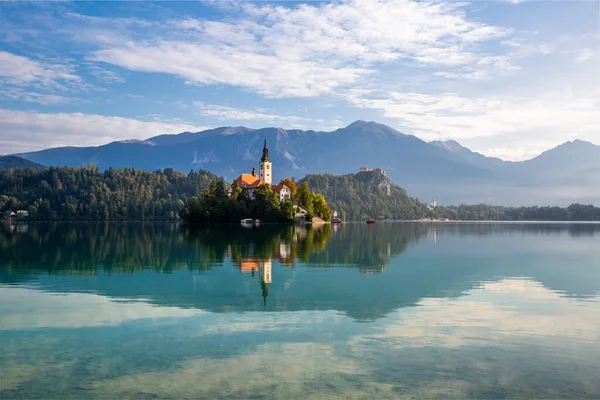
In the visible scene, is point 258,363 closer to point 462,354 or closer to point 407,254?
point 462,354

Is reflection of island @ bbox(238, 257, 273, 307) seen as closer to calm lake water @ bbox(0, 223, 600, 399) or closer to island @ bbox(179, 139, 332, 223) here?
calm lake water @ bbox(0, 223, 600, 399)

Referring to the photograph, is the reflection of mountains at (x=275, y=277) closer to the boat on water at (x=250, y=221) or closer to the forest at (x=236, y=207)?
the boat on water at (x=250, y=221)

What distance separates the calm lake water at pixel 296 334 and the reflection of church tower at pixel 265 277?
15 cm

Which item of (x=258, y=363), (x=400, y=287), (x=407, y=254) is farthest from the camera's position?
(x=407, y=254)

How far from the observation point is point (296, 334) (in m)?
17.6

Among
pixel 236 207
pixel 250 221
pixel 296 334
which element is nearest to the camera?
pixel 296 334

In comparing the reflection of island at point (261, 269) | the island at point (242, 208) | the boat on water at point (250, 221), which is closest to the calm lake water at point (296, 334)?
the reflection of island at point (261, 269)

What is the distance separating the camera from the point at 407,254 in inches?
2007

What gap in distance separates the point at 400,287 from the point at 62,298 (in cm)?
1720

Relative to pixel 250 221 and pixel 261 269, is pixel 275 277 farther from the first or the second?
pixel 250 221

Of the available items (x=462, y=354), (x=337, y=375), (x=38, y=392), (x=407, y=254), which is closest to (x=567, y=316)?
(x=462, y=354)

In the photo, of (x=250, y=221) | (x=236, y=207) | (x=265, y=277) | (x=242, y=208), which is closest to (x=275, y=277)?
(x=265, y=277)

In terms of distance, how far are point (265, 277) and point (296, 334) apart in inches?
568

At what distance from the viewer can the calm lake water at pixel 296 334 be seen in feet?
42.0
